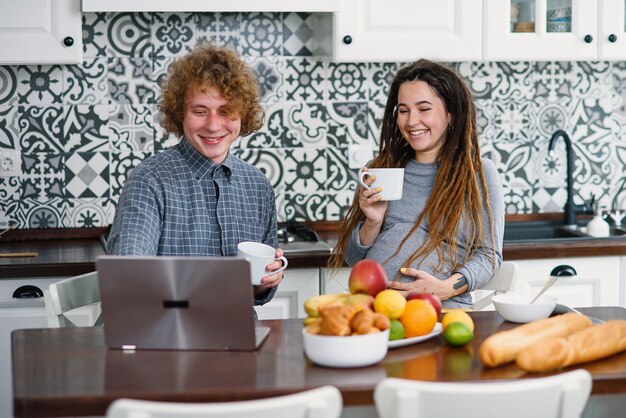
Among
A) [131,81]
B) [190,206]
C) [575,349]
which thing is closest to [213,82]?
[190,206]

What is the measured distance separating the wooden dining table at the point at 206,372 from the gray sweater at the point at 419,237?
0.56m

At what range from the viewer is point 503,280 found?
2.47m

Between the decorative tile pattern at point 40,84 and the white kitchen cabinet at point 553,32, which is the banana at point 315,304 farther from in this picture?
the decorative tile pattern at point 40,84

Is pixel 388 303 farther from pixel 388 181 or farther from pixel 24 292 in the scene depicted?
pixel 24 292

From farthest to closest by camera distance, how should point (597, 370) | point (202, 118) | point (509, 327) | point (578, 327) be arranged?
1. point (202, 118)
2. point (509, 327)
3. point (578, 327)
4. point (597, 370)

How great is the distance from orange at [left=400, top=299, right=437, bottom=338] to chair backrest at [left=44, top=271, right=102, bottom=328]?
812mm

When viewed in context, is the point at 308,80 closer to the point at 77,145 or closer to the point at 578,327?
the point at 77,145

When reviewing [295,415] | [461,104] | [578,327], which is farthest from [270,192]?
Answer: [295,415]

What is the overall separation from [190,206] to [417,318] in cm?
75

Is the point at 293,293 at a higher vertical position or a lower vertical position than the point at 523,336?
lower

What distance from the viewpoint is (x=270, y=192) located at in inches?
97.5

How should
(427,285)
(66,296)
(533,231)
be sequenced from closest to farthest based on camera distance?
(66,296)
(427,285)
(533,231)

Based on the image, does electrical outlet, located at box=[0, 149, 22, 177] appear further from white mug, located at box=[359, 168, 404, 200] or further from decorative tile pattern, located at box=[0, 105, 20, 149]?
white mug, located at box=[359, 168, 404, 200]

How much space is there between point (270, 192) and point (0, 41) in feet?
3.84
